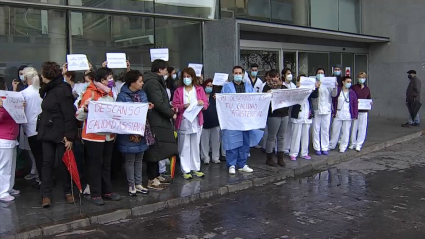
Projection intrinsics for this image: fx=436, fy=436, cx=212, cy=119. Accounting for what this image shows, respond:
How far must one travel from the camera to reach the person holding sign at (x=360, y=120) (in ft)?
34.8

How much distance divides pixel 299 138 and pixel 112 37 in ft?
15.7

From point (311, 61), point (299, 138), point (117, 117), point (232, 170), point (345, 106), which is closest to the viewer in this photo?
point (117, 117)

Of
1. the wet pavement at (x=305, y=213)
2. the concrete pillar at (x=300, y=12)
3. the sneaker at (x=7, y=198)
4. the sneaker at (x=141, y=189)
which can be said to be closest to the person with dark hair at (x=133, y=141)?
the sneaker at (x=141, y=189)

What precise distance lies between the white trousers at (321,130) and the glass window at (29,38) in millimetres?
5803

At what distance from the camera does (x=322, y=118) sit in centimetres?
1014

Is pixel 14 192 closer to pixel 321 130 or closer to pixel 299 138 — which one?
pixel 299 138

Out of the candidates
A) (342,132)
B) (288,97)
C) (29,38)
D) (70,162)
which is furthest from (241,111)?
(29,38)

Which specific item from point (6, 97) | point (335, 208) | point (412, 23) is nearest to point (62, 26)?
point (6, 97)

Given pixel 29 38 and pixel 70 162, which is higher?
pixel 29 38

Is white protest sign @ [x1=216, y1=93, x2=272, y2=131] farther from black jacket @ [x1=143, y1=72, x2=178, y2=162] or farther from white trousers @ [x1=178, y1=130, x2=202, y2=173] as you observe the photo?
black jacket @ [x1=143, y1=72, x2=178, y2=162]

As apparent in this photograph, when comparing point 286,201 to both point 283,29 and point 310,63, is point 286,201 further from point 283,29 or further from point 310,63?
point 310,63

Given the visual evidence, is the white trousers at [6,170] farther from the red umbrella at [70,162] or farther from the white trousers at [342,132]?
the white trousers at [342,132]

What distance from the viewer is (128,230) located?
5.68m

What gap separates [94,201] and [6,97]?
78.2 inches
